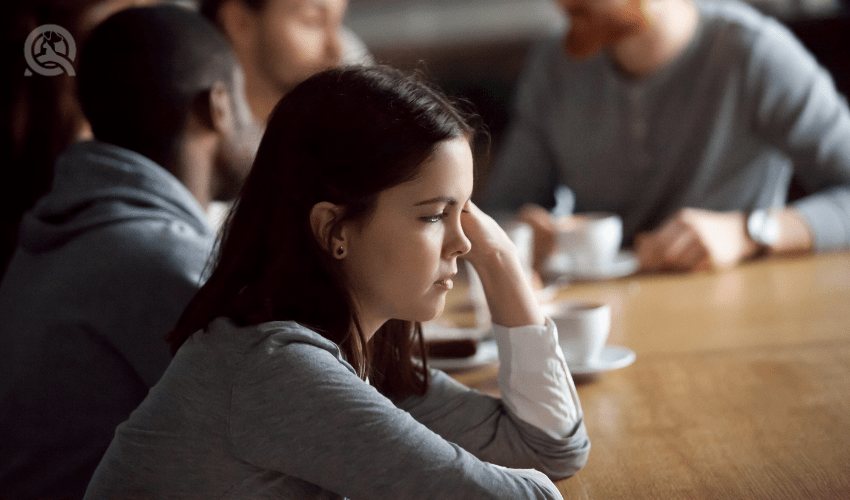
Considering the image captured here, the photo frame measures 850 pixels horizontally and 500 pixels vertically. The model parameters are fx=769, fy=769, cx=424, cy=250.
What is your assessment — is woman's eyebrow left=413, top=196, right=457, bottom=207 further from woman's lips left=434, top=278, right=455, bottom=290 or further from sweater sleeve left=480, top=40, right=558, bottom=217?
sweater sleeve left=480, top=40, right=558, bottom=217

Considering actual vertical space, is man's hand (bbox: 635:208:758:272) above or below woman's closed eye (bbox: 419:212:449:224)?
below

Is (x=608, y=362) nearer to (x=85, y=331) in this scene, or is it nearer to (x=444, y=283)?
(x=444, y=283)

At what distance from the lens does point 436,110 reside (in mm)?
713

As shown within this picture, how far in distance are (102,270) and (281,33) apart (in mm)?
1305

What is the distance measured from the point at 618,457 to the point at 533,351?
138 millimetres

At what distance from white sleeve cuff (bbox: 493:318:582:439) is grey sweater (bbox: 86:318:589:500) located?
0.16m

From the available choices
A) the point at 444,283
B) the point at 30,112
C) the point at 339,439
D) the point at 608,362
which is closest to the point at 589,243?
the point at 608,362

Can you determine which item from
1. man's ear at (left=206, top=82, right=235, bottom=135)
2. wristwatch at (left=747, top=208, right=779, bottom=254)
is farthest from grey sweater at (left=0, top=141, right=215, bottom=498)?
wristwatch at (left=747, top=208, right=779, bottom=254)

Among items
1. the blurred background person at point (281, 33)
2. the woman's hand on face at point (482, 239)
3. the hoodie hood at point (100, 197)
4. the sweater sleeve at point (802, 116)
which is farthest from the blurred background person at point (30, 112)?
the sweater sleeve at point (802, 116)

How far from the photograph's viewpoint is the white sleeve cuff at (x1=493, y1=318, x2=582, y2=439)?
0.79 m

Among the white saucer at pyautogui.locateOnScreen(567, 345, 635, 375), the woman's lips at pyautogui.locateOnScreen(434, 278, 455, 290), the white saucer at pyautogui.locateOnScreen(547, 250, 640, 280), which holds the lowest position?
the white saucer at pyautogui.locateOnScreen(547, 250, 640, 280)

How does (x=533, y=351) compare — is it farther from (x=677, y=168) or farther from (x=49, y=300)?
(x=677, y=168)

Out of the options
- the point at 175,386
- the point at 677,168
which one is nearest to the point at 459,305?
the point at 175,386

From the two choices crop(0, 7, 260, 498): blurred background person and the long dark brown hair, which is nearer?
the long dark brown hair
